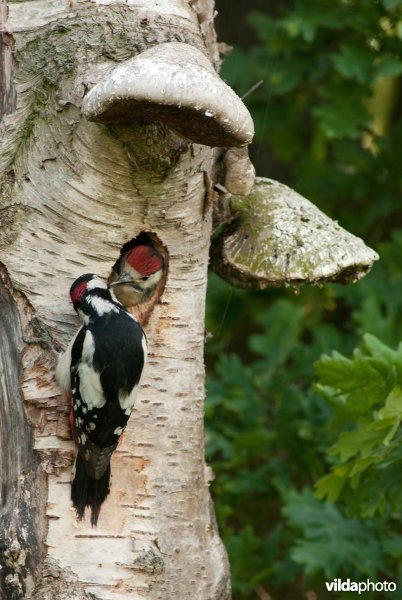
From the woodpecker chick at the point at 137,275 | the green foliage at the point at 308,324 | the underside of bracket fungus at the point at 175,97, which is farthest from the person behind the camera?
the green foliage at the point at 308,324

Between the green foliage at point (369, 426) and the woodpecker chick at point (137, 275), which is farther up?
the woodpecker chick at point (137, 275)

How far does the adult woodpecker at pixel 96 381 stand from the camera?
2.96 m

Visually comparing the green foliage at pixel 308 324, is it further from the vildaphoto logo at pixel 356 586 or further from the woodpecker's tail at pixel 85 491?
the woodpecker's tail at pixel 85 491

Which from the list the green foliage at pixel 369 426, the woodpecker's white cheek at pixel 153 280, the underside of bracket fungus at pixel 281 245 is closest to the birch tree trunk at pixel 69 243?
the woodpecker's white cheek at pixel 153 280

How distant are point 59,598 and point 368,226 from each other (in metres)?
3.12

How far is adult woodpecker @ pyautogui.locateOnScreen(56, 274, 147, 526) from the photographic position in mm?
2959

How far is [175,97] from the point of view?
247 cm

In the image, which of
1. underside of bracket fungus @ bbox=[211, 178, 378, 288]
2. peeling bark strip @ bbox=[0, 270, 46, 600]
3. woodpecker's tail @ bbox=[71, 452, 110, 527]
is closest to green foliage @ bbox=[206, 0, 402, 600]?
underside of bracket fungus @ bbox=[211, 178, 378, 288]

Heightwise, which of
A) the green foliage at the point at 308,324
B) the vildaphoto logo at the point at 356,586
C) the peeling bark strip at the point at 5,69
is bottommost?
the vildaphoto logo at the point at 356,586

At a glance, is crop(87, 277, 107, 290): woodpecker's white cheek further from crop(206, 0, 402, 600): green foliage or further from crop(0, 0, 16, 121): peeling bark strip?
crop(206, 0, 402, 600): green foliage

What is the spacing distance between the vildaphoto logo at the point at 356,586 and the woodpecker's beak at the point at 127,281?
1.61 meters

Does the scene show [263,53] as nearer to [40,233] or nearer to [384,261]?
[384,261]

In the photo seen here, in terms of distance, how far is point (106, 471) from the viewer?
303 cm

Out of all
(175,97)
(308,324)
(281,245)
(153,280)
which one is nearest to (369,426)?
(281,245)
